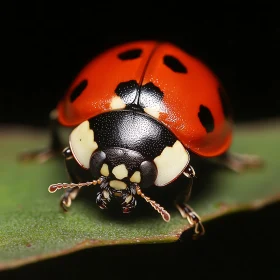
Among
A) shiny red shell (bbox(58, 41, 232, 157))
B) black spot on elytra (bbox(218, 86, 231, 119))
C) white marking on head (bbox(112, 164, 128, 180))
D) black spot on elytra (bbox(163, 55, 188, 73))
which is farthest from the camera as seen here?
black spot on elytra (bbox(218, 86, 231, 119))

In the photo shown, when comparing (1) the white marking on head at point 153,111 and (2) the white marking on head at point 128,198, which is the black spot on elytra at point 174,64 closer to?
(1) the white marking on head at point 153,111

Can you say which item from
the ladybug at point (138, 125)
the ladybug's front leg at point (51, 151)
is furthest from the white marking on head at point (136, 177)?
the ladybug's front leg at point (51, 151)

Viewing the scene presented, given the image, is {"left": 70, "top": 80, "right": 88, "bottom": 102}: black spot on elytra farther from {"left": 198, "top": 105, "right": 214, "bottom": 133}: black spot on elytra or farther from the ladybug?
{"left": 198, "top": 105, "right": 214, "bottom": 133}: black spot on elytra

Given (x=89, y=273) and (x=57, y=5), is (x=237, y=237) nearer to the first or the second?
(x=89, y=273)

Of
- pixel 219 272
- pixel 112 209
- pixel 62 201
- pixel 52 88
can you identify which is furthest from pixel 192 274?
pixel 52 88

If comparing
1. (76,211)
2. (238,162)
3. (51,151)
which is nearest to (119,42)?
(51,151)

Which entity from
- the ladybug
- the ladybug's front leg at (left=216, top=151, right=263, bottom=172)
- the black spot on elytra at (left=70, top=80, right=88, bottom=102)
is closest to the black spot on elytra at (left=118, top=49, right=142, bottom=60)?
the ladybug

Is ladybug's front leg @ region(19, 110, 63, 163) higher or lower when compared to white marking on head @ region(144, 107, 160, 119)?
lower

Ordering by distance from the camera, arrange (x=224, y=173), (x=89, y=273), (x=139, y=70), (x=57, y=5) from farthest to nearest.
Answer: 1. (x=57, y=5)
2. (x=224, y=173)
3. (x=139, y=70)
4. (x=89, y=273)
